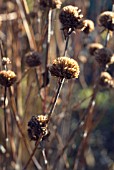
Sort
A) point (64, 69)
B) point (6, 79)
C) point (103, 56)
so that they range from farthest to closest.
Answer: point (103, 56) < point (6, 79) < point (64, 69)

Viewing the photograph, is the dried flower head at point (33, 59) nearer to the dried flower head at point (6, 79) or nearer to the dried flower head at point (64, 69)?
the dried flower head at point (6, 79)

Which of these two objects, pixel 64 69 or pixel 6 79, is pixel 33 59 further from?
pixel 64 69

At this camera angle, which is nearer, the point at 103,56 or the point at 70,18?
the point at 70,18

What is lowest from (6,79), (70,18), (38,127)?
(38,127)

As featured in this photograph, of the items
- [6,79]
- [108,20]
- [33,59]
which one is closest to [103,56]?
[108,20]

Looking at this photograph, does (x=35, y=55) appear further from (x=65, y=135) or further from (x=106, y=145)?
(x=106, y=145)

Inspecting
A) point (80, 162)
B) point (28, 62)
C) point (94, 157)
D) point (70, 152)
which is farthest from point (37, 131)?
point (94, 157)

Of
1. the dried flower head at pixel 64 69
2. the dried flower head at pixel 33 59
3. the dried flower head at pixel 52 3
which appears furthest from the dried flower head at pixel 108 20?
the dried flower head at pixel 64 69

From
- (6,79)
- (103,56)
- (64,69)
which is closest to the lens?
(64,69)
